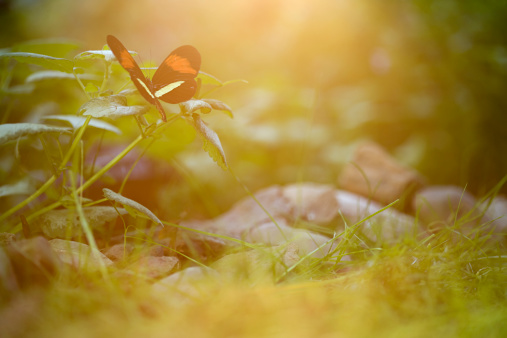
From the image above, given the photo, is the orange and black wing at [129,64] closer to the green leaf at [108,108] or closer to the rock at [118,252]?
the green leaf at [108,108]

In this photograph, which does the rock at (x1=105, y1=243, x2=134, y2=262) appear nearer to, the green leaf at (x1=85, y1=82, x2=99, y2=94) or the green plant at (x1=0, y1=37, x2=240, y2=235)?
the green plant at (x1=0, y1=37, x2=240, y2=235)

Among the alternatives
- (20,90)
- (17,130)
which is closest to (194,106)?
(17,130)

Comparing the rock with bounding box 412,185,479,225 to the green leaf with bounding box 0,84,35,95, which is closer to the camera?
the green leaf with bounding box 0,84,35,95

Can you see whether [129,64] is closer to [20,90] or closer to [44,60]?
[44,60]

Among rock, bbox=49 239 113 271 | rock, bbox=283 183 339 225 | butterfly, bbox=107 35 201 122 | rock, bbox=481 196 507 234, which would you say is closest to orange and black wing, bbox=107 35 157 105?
butterfly, bbox=107 35 201 122

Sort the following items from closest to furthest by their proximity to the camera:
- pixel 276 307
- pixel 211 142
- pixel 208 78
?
pixel 276 307 → pixel 211 142 → pixel 208 78

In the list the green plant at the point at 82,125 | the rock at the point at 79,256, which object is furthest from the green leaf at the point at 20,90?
the rock at the point at 79,256
